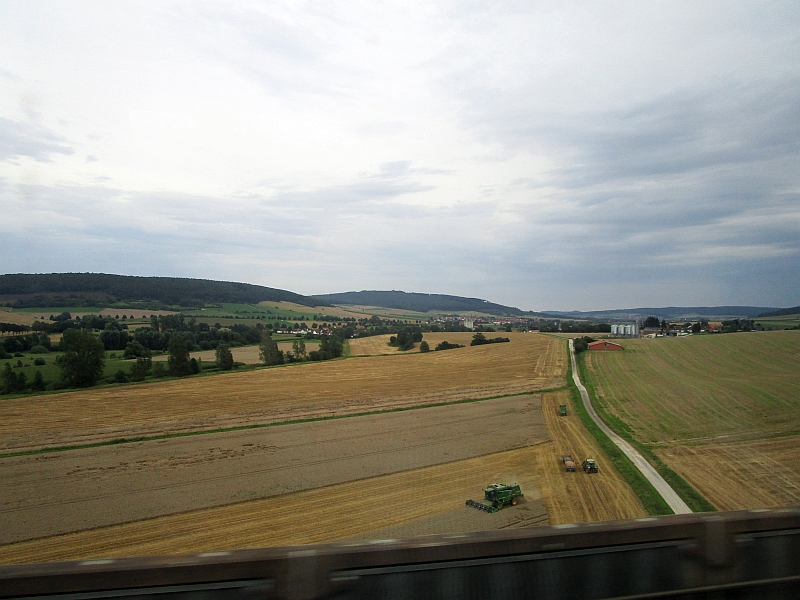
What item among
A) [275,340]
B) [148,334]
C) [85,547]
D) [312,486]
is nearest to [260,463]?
[312,486]

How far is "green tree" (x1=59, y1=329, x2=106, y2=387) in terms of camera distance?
500 inches

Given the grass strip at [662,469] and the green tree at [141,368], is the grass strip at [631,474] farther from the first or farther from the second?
the green tree at [141,368]

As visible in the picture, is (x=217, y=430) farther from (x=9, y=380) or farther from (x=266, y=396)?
(x=266, y=396)

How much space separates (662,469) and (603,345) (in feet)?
90.0

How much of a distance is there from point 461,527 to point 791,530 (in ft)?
13.9

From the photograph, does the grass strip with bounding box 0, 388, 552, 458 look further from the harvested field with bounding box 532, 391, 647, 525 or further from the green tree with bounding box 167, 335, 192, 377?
the harvested field with bounding box 532, 391, 647, 525

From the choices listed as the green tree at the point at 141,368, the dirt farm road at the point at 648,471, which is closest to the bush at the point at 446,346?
the dirt farm road at the point at 648,471

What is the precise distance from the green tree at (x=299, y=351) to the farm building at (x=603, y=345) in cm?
1877

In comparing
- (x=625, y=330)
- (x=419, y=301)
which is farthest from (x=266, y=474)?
(x=419, y=301)

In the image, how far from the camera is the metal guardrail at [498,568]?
2.05 meters

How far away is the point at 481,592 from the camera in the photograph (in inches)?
90.4

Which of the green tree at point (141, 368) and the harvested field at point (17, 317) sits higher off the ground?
the harvested field at point (17, 317)

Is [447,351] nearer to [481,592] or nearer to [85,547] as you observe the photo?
[85,547]

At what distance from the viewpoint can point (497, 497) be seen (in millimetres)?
7148
